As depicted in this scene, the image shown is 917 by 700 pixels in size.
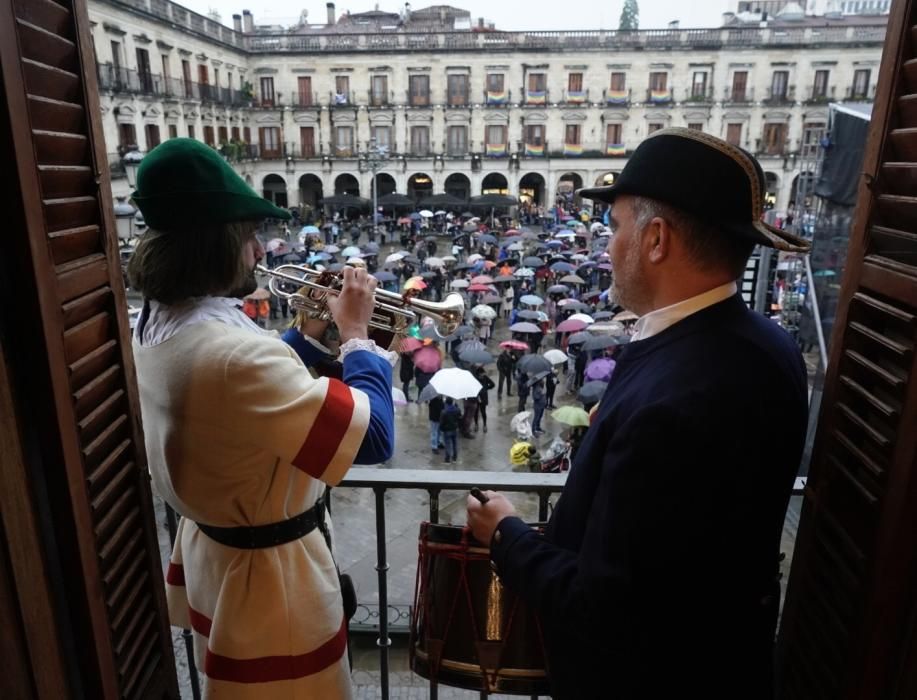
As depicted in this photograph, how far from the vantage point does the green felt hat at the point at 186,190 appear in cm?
156

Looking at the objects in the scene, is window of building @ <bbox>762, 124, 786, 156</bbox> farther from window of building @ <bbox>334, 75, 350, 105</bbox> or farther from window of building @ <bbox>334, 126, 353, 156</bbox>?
window of building @ <bbox>334, 75, 350, 105</bbox>

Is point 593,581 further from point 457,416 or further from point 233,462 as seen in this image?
point 457,416

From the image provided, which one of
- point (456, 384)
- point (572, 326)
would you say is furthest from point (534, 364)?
point (572, 326)

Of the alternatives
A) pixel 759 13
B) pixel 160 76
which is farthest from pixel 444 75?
pixel 759 13

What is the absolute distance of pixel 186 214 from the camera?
157 centimetres

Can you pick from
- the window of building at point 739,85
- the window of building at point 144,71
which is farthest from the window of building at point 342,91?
the window of building at point 739,85

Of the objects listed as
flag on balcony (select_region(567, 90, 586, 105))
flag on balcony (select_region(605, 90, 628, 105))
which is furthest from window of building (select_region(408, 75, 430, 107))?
flag on balcony (select_region(605, 90, 628, 105))

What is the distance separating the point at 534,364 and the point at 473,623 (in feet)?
31.6

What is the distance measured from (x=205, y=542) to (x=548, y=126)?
36450 mm

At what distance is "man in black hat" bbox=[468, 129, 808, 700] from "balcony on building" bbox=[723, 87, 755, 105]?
1469 inches

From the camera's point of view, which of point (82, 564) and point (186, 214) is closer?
point (82, 564)

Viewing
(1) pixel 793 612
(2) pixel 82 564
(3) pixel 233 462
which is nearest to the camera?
(2) pixel 82 564

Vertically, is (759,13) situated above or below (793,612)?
above

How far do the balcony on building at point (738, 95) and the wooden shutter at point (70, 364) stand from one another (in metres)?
37.8
